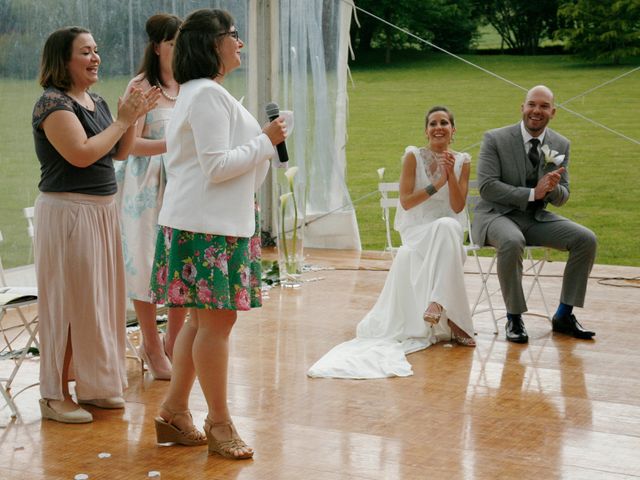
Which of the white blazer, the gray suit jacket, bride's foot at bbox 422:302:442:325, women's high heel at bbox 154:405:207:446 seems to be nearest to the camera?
the white blazer

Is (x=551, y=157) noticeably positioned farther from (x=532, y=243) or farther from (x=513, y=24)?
(x=513, y=24)

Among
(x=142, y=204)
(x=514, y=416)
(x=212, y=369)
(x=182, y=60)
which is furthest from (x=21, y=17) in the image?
(x=514, y=416)

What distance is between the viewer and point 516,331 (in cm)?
548

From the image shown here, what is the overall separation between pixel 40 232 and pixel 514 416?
1968 mm

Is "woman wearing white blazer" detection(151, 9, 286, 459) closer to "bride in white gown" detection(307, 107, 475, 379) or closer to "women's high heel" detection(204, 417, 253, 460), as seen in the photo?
"women's high heel" detection(204, 417, 253, 460)

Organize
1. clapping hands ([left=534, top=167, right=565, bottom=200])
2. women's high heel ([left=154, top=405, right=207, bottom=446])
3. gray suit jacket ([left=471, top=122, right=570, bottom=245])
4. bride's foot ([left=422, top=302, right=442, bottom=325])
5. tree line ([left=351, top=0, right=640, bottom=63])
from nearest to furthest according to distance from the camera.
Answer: women's high heel ([left=154, top=405, right=207, bottom=446]), bride's foot ([left=422, top=302, right=442, bottom=325]), clapping hands ([left=534, top=167, right=565, bottom=200]), gray suit jacket ([left=471, top=122, right=570, bottom=245]), tree line ([left=351, top=0, right=640, bottom=63])

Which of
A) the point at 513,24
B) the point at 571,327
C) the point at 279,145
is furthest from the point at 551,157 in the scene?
the point at 513,24

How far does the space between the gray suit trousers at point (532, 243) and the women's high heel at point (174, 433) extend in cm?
229

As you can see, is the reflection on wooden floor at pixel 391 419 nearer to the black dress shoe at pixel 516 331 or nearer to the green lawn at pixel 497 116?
the black dress shoe at pixel 516 331

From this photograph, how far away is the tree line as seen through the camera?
15.2 m

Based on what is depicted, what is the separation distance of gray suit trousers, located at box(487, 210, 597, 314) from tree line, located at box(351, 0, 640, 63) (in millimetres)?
9841

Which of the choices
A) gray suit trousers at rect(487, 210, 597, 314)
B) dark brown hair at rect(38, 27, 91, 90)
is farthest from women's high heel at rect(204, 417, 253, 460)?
gray suit trousers at rect(487, 210, 597, 314)

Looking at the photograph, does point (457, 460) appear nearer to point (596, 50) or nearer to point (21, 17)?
point (21, 17)

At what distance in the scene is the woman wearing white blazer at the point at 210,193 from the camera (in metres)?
3.41
